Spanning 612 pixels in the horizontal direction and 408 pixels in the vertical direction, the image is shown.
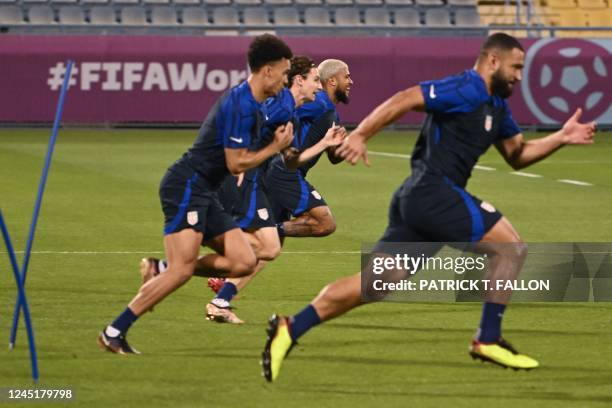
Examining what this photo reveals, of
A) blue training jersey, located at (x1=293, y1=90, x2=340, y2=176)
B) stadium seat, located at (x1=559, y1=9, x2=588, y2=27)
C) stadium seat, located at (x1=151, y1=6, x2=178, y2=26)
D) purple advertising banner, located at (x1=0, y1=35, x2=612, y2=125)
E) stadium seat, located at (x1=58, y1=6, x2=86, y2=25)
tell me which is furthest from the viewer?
stadium seat, located at (x1=559, y1=9, x2=588, y2=27)

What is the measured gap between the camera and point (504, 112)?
27.6ft

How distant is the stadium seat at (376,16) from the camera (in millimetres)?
34312

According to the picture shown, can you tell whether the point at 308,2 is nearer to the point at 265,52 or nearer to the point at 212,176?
the point at 212,176

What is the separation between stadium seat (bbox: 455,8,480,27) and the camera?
34625 millimetres

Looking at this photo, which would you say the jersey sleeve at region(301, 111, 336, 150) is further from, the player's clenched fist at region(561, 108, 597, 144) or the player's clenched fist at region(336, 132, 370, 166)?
the player's clenched fist at region(336, 132, 370, 166)

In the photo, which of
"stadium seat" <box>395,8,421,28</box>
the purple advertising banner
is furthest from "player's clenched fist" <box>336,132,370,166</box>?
"stadium seat" <box>395,8,421,28</box>

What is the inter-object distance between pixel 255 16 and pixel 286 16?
0.73m

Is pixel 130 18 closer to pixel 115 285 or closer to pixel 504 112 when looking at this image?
pixel 115 285

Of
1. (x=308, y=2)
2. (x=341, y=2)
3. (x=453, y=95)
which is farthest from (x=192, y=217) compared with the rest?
(x=341, y=2)

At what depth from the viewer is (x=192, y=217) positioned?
29.0 feet

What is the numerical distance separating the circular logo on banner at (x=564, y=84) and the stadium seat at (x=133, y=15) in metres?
8.86

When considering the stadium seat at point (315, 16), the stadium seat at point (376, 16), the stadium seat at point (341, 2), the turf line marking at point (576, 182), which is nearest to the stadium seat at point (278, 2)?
the stadium seat at point (315, 16)

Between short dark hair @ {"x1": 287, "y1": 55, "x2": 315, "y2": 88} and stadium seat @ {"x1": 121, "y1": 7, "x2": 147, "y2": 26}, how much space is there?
22.8 metres

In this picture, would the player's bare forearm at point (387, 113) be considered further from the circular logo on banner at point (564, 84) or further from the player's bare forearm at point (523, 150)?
the circular logo on banner at point (564, 84)
